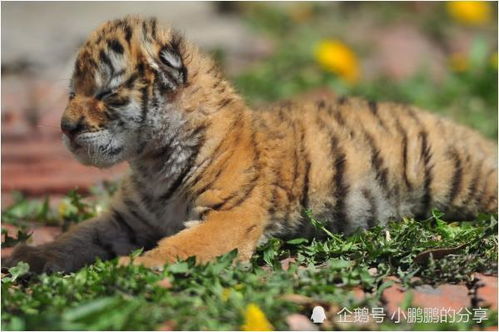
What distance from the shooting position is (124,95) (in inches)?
188

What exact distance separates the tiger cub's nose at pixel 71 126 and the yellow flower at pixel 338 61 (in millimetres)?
4806

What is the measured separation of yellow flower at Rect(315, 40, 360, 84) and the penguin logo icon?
5.43m

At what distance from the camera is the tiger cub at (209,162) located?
477 centimetres

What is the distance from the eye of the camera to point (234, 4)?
38.9ft

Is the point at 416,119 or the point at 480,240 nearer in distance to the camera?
the point at 480,240

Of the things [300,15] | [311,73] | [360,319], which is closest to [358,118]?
[360,319]

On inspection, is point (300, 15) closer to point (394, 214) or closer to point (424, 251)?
point (394, 214)

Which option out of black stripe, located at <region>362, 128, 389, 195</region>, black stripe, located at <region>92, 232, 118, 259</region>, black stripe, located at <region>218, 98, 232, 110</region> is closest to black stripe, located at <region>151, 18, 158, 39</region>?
black stripe, located at <region>218, 98, 232, 110</region>

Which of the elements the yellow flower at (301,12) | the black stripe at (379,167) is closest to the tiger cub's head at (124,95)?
the black stripe at (379,167)

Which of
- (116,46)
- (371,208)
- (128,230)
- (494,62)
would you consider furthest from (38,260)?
(494,62)

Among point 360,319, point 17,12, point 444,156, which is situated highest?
point 17,12

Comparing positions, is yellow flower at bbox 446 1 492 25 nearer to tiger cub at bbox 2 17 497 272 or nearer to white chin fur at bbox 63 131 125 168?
tiger cub at bbox 2 17 497 272

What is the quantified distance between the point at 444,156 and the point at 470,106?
309 centimetres

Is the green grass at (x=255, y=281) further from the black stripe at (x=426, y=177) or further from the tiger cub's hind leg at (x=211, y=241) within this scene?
the black stripe at (x=426, y=177)
